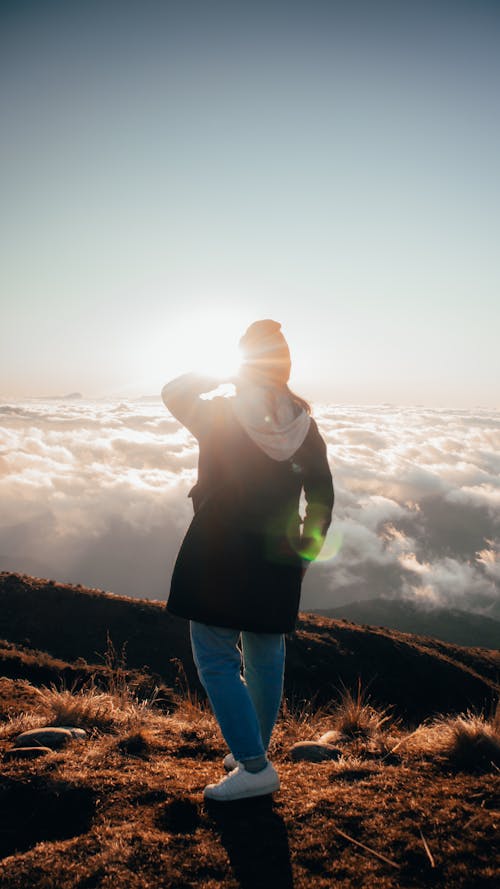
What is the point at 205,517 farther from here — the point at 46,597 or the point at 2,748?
the point at 46,597

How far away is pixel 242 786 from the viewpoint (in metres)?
2.27

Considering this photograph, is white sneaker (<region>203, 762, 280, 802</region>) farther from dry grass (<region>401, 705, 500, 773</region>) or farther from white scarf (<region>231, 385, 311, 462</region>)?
white scarf (<region>231, 385, 311, 462</region>)

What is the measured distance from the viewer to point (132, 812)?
7.20ft

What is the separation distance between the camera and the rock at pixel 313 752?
3.08 metres

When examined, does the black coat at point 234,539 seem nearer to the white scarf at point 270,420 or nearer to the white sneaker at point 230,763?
the white scarf at point 270,420

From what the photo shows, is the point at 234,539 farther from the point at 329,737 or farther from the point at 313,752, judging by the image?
the point at 329,737

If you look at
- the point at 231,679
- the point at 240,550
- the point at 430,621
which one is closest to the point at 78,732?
the point at 231,679

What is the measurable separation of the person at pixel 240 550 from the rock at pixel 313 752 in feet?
2.71

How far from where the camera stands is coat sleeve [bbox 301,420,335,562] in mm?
2621

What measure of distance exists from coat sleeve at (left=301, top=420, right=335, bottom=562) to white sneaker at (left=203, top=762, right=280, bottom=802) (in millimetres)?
1127

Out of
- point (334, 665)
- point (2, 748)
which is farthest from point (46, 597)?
point (2, 748)

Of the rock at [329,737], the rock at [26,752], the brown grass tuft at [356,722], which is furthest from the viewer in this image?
the brown grass tuft at [356,722]

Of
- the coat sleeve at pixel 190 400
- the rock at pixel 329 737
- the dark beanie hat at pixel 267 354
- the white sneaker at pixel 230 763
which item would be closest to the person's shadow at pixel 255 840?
the white sneaker at pixel 230 763

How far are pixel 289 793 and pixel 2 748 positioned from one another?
70.6 inches
